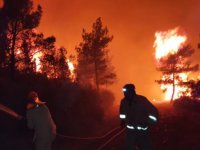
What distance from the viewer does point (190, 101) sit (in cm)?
4047

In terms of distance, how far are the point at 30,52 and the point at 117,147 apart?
16461 millimetres

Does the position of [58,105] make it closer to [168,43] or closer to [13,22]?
[13,22]

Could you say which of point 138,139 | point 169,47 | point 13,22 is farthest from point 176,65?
point 138,139

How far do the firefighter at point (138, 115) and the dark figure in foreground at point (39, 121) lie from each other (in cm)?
192

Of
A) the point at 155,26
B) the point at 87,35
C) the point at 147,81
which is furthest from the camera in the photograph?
Result: the point at 155,26

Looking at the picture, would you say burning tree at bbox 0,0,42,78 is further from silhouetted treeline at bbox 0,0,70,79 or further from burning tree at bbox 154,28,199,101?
burning tree at bbox 154,28,199,101

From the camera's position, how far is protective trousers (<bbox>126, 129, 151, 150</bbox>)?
10.6m

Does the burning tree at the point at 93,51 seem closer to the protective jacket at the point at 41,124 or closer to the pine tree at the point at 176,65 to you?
the pine tree at the point at 176,65

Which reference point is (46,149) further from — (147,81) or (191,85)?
(147,81)

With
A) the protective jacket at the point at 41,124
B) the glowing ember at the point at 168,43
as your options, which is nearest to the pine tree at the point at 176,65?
the glowing ember at the point at 168,43

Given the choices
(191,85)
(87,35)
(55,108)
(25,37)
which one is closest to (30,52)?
(25,37)

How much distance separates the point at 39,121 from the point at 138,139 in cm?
248

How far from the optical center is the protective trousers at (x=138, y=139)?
1059cm

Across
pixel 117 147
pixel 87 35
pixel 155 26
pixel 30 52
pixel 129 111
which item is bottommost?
pixel 117 147
